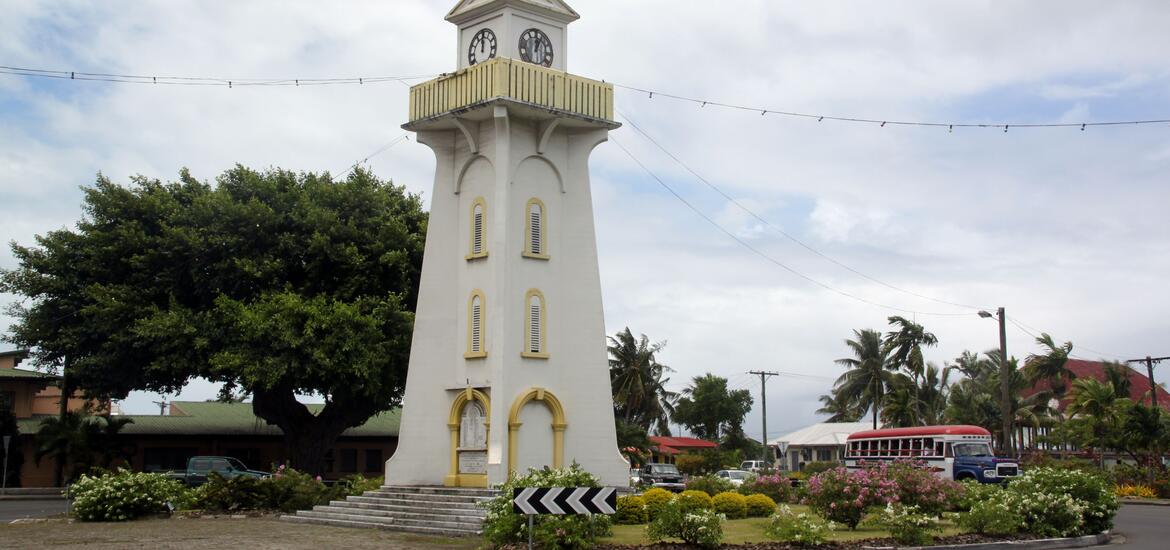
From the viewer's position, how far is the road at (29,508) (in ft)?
96.1

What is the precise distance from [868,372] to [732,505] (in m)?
48.3

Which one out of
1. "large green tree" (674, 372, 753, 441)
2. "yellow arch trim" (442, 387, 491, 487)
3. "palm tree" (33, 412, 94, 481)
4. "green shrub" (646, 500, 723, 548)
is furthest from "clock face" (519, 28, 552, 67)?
"large green tree" (674, 372, 753, 441)

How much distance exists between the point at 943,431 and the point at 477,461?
1915 centimetres

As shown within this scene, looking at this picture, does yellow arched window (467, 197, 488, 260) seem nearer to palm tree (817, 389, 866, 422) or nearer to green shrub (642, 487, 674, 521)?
green shrub (642, 487, 674, 521)

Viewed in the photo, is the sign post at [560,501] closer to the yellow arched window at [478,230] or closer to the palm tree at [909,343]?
the yellow arched window at [478,230]

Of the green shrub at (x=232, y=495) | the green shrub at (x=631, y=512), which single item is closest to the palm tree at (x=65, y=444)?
the green shrub at (x=232, y=495)

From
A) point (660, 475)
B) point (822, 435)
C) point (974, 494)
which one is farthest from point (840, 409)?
point (974, 494)

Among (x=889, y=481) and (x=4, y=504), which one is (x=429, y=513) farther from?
(x=4, y=504)

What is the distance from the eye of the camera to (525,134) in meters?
27.0

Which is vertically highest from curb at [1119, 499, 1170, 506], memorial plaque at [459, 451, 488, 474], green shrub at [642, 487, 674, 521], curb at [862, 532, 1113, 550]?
memorial plaque at [459, 451, 488, 474]

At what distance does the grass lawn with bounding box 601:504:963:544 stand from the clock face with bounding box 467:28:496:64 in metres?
11.9

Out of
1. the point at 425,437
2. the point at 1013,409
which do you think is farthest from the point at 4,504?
the point at 1013,409

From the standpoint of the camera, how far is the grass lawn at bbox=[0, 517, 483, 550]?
1998cm

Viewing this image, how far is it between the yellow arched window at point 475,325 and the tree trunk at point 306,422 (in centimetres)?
1361
